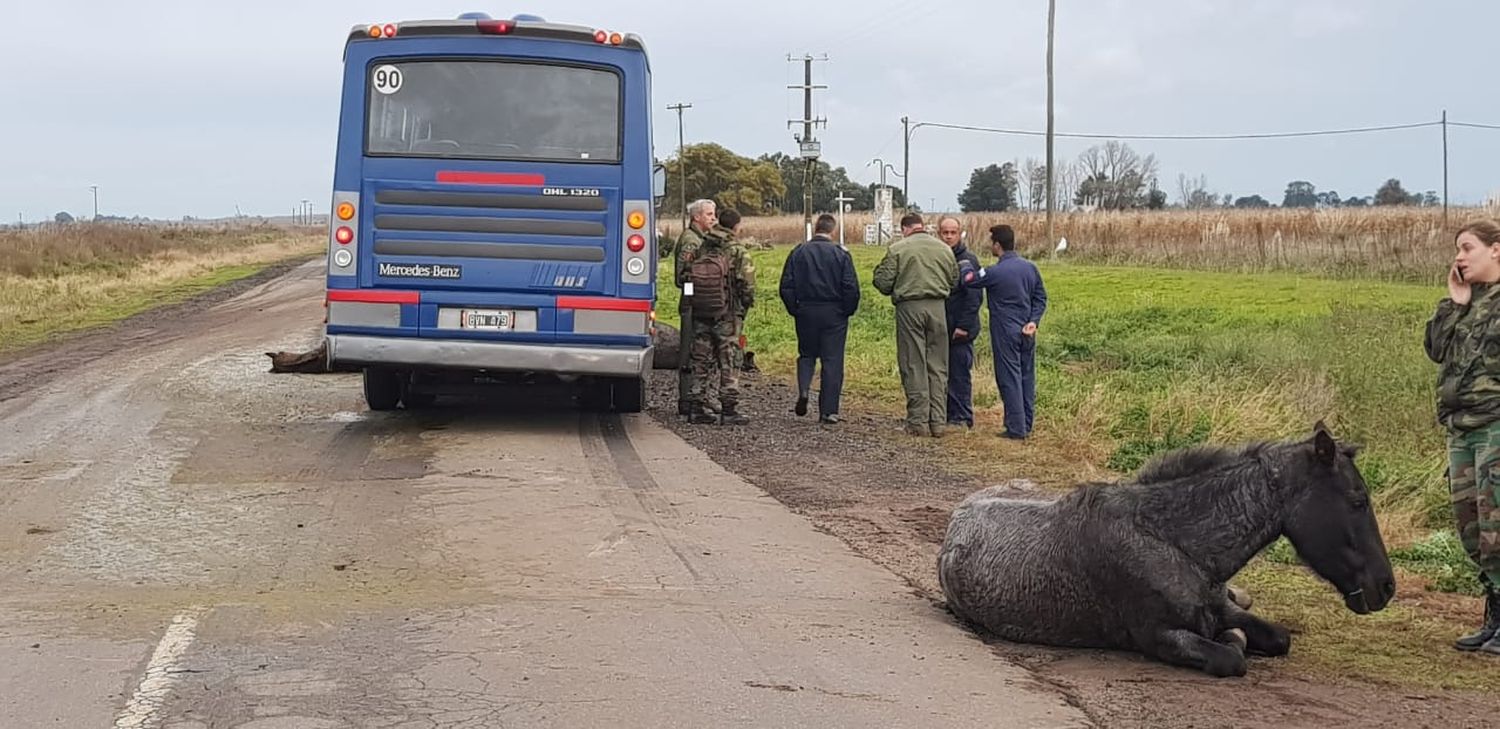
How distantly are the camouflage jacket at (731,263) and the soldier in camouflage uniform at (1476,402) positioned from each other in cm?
777

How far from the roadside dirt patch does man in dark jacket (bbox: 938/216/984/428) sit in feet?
1.94

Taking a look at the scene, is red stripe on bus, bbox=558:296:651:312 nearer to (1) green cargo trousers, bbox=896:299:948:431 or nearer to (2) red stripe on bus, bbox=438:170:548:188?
(2) red stripe on bus, bbox=438:170:548:188

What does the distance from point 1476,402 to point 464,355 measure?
8.11 meters

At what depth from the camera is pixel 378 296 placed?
40.9 feet

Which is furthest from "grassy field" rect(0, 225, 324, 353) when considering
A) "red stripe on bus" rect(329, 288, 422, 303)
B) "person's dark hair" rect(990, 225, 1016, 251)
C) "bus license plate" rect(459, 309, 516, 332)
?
"person's dark hair" rect(990, 225, 1016, 251)

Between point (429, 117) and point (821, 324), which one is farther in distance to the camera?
point (821, 324)

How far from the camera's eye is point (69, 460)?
11.3 meters

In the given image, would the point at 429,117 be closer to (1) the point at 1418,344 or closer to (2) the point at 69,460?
(2) the point at 69,460

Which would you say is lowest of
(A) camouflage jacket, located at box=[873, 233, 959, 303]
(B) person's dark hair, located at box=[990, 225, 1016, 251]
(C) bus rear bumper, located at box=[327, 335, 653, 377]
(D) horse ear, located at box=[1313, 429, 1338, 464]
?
(D) horse ear, located at box=[1313, 429, 1338, 464]

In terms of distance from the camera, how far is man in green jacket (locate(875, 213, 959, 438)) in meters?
13.4

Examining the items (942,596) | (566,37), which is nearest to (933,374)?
(566,37)

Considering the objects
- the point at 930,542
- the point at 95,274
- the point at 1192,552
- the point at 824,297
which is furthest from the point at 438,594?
the point at 95,274

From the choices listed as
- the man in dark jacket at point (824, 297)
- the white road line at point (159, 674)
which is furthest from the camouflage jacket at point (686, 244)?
the white road line at point (159, 674)

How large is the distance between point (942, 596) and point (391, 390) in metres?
8.15
